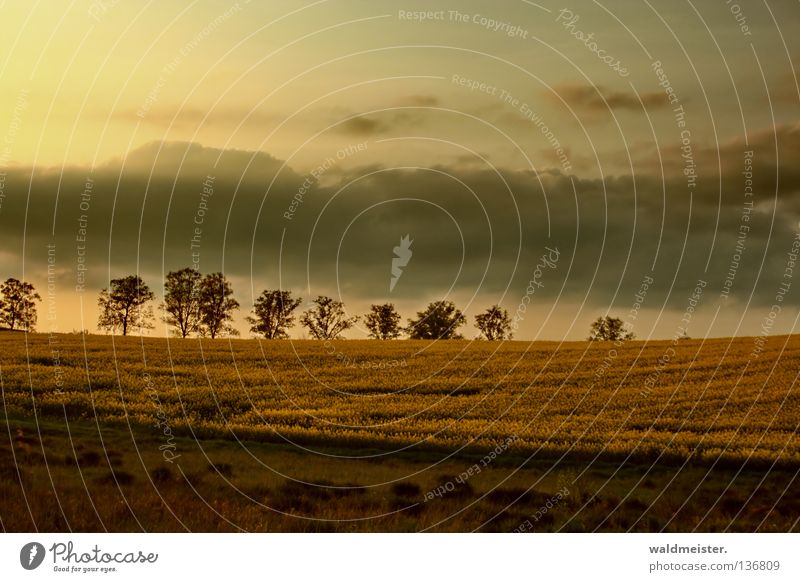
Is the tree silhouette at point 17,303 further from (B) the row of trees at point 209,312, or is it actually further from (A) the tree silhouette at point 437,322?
(A) the tree silhouette at point 437,322

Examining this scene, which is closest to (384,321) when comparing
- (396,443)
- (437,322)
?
(437,322)

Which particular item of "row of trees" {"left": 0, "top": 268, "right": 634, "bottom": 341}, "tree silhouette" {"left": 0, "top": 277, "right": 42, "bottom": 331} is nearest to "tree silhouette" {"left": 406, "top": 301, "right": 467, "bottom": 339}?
"row of trees" {"left": 0, "top": 268, "right": 634, "bottom": 341}

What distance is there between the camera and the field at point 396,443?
19.1m

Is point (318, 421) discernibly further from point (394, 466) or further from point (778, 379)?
point (778, 379)

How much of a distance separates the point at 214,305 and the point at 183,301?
10.2ft

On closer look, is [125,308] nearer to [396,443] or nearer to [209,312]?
[209,312]

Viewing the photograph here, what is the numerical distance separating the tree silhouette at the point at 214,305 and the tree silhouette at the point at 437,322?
12.3 metres

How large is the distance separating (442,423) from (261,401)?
744 centimetres

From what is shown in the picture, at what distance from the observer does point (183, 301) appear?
192 feet

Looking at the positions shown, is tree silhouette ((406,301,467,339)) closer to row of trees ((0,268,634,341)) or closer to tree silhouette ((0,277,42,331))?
row of trees ((0,268,634,341))

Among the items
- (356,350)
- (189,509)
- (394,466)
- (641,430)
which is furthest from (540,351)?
(189,509)

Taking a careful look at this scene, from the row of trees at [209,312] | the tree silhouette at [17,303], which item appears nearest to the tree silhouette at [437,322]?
the row of trees at [209,312]

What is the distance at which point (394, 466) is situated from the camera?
24.4 m
